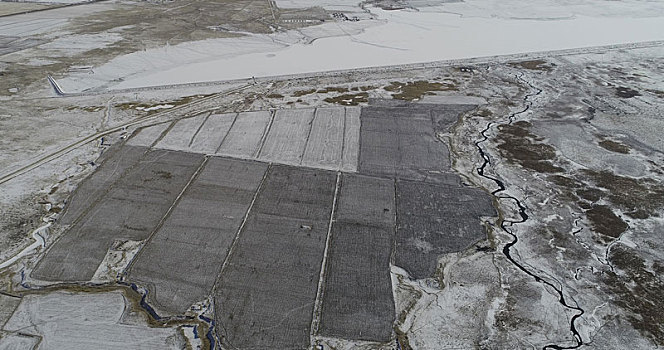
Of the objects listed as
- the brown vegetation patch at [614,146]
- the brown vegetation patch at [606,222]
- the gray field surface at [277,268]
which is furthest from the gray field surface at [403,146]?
the brown vegetation patch at [614,146]

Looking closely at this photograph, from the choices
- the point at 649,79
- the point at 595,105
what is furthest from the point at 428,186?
the point at 649,79

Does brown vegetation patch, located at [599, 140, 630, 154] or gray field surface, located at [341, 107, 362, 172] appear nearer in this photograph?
gray field surface, located at [341, 107, 362, 172]

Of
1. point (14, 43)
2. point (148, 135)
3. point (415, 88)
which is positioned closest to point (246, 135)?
point (148, 135)

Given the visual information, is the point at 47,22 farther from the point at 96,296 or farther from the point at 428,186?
the point at 428,186

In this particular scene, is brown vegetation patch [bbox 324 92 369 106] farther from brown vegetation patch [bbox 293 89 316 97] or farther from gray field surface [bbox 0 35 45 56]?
gray field surface [bbox 0 35 45 56]

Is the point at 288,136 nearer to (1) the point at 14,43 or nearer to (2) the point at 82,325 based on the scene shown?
(2) the point at 82,325

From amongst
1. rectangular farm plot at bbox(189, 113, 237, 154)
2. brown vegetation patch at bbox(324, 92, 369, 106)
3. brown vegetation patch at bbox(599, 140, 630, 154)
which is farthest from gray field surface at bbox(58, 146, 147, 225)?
brown vegetation patch at bbox(599, 140, 630, 154)
